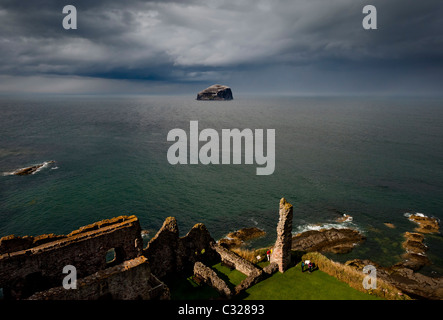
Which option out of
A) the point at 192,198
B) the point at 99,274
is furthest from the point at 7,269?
the point at 192,198

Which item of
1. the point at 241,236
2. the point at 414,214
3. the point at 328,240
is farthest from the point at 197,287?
the point at 414,214

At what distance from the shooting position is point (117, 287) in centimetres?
1512

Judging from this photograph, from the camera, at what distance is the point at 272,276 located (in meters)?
21.8

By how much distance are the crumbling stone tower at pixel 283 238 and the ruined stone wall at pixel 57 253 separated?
11.2 meters

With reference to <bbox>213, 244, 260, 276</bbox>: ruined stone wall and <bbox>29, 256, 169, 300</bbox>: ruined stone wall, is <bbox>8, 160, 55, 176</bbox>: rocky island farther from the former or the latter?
<bbox>29, 256, 169, 300</bbox>: ruined stone wall

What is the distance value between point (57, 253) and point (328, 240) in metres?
32.6

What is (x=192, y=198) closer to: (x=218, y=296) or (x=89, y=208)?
(x=89, y=208)

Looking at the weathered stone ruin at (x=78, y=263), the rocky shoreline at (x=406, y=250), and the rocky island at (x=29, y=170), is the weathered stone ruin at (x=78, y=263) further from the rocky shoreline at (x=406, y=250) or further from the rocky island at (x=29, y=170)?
the rocky island at (x=29, y=170)

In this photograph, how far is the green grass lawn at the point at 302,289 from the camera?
19422 millimetres

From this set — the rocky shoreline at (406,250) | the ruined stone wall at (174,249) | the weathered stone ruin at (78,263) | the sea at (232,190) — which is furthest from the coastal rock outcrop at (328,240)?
the weathered stone ruin at (78,263)

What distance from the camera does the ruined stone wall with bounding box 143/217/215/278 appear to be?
20.8 meters

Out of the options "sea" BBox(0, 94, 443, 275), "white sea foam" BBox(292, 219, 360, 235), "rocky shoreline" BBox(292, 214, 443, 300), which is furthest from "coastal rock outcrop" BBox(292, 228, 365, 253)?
"sea" BBox(0, 94, 443, 275)

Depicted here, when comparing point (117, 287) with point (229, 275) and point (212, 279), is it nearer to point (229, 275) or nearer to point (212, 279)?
point (212, 279)

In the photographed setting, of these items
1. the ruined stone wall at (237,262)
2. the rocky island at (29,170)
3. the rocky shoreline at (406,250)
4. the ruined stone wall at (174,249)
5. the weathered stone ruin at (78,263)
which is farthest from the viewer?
the rocky island at (29,170)
